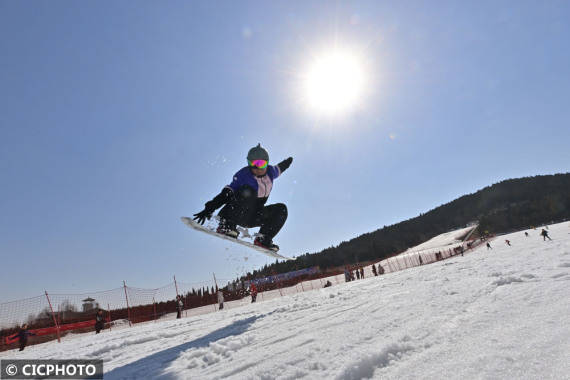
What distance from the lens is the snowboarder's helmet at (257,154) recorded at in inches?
238

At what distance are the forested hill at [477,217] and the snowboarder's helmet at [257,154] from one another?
7293 centimetres

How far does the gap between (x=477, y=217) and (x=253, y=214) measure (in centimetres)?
12360

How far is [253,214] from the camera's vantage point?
637 centimetres

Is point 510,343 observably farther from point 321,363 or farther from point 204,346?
point 204,346

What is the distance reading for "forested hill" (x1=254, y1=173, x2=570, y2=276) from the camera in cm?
7931

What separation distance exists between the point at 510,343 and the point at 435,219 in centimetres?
13025

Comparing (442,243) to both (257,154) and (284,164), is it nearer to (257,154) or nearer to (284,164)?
(284,164)

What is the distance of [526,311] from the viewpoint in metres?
2.11

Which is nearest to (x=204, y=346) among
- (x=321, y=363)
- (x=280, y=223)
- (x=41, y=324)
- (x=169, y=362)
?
(x=169, y=362)

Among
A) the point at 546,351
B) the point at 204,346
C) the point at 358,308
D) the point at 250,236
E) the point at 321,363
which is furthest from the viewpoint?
the point at 250,236

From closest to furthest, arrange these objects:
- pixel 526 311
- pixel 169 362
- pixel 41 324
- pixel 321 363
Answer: pixel 321 363 → pixel 526 311 → pixel 169 362 → pixel 41 324

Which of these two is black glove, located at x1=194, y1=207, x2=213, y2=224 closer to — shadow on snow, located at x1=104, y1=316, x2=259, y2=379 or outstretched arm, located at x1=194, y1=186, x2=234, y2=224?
outstretched arm, located at x1=194, y1=186, x2=234, y2=224

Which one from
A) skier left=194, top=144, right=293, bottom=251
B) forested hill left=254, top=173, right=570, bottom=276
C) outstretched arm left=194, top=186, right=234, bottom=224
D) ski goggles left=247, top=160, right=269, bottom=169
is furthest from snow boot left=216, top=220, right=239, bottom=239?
forested hill left=254, top=173, right=570, bottom=276

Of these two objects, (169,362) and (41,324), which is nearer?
(169,362)
